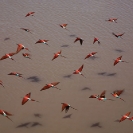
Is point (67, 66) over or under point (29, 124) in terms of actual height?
over

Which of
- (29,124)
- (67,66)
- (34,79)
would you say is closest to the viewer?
(29,124)

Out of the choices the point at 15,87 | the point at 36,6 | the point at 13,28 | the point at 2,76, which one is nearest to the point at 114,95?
the point at 15,87

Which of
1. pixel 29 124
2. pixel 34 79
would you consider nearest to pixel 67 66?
pixel 34 79

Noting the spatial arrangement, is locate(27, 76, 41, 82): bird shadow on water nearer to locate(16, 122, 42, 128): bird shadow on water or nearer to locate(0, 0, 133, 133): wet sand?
locate(0, 0, 133, 133): wet sand

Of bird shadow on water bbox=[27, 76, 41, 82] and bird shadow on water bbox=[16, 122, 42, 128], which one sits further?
bird shadow on water bbox=[27, 76, 41, 82]

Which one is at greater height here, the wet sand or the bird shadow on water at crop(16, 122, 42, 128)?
the wet sand

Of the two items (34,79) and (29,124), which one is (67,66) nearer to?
(34,79)

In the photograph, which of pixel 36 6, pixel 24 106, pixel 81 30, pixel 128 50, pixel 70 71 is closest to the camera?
pixel 24 106

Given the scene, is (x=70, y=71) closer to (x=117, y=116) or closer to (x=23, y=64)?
(x=23, y=64)

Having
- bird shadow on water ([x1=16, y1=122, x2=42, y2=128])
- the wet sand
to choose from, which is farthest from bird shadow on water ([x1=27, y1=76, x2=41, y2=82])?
bird shadow on water ([x1=16, y1=122, x2=42, y2=128])
